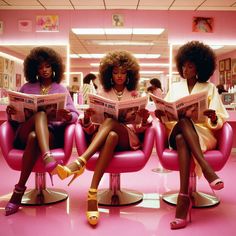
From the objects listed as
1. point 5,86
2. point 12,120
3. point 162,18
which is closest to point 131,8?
point 162,18

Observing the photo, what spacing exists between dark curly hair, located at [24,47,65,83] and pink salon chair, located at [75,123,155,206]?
584mm

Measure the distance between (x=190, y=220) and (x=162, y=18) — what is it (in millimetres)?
3451

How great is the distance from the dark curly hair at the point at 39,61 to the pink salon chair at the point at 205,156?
3.17 feet

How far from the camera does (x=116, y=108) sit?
218 centimetres

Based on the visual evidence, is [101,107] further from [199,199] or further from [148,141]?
[199,199]

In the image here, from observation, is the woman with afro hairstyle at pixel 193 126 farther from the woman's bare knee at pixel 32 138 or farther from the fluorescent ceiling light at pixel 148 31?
the fluorescent ceiling light at pixel 148 31

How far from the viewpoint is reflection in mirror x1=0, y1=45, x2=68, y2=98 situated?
15.1ft

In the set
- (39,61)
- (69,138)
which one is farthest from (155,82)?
(69,138)

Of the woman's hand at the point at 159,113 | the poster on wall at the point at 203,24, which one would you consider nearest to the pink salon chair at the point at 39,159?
the woman's hand at the point at 159,113

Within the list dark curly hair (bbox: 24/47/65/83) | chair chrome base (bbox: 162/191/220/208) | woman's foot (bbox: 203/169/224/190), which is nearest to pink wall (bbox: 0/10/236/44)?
dark curly hair (bbox: 24/47/65/83)

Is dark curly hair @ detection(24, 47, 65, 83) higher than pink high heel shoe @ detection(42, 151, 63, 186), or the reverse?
dark curly hair @ detection(24, 47, 65, 83)

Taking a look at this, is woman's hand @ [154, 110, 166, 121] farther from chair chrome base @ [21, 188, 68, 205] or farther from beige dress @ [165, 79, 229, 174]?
chair chrome base @ [21, 188, 68, 205]

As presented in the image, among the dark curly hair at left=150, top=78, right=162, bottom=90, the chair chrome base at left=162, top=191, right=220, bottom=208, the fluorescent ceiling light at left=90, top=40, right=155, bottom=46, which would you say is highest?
the fluorescent ceiling light at left=90, top=40, right=155, bottom=46

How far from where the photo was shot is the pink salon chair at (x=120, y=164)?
2.19 m
